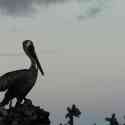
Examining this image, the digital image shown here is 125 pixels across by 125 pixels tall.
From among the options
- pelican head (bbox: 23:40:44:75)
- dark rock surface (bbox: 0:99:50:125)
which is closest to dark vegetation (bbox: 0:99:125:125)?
dark rock surface (bbox: 0:99:50:125)

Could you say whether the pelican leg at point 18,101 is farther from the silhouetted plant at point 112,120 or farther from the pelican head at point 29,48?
the silhouetted plant at point 112,120

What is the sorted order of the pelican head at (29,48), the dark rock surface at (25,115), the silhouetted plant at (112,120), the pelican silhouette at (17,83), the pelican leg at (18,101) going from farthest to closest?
the silhouetted plant at (112,120) < the pelican head at (29,48) < the pelican silhouette at (17,83) < the pelican leg at (18,101) < the dark rock surface at (25,115)

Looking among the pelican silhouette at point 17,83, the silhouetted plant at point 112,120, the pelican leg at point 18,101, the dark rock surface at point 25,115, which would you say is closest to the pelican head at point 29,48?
the pelican silhouette at point 17,83

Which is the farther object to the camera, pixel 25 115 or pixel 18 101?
pixel 18 101

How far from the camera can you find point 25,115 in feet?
85.0

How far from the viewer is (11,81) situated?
26953mm

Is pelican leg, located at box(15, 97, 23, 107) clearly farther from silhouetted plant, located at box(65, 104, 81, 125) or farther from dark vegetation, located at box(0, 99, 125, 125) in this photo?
silhouetted plant, located at box(65, 104, 81, 125)

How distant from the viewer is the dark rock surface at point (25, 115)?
25.7 meters

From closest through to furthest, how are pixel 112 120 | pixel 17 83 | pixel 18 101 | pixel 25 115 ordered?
pixel 25 115, pixel 18 101, pixel 17 83, pixel 112 120

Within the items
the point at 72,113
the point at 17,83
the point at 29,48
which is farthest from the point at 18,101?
the point at 72,113

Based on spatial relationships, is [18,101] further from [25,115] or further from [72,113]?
[72,113]

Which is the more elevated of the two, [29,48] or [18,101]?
[29,48]

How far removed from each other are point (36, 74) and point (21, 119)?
3.05m

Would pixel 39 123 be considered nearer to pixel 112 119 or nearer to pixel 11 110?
pixel 11 110
